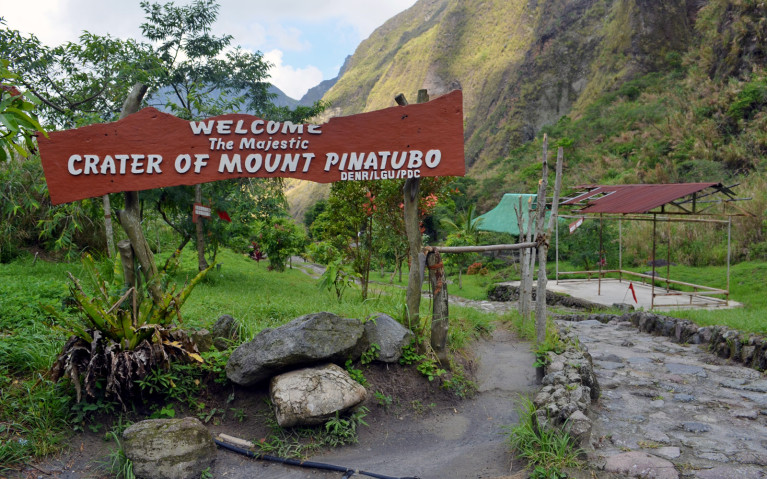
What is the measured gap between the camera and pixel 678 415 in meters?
4.82

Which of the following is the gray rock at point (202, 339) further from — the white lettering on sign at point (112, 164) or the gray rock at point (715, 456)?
the gray rock at point (715, 456)

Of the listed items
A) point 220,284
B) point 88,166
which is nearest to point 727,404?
point 88,166

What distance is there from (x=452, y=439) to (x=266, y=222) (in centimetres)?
1067

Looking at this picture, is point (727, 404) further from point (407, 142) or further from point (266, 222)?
point (266, 222)

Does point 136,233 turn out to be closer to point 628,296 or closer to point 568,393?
point 568,393

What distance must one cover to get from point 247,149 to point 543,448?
3.67m

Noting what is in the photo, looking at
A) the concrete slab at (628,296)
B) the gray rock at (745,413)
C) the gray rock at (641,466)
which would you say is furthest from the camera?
the concrete slab at (628,296)

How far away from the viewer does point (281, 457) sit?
4.04 meters

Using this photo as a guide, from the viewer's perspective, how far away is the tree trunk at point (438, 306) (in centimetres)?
526

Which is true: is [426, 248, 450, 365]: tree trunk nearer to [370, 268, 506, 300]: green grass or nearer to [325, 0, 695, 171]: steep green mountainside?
[370, 268, 506, 300]: green grass

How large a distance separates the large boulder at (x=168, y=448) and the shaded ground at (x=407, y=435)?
0.18 metres

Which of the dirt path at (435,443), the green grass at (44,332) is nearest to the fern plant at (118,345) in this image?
the green grass at (44,332)

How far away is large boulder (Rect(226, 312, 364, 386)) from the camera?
14.5 feet

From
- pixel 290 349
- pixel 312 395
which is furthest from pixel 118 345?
pixel 312 395
